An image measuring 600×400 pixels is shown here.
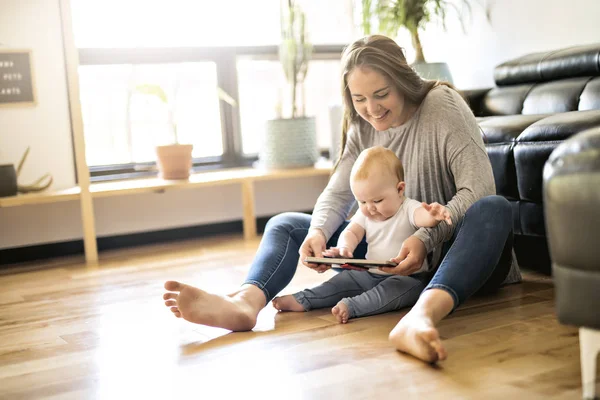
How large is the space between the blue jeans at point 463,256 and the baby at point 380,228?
64mm

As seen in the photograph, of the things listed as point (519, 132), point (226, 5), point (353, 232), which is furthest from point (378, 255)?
point (226, 5)

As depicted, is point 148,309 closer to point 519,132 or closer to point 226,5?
point 519,132

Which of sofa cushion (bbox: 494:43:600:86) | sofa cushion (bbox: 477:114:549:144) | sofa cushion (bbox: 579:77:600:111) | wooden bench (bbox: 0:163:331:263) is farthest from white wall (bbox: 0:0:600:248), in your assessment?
sofa cushion (bbox: 477:114:549:144)

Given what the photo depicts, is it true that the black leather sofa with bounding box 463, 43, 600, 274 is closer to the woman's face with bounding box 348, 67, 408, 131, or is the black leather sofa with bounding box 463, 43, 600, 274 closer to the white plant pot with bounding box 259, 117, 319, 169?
the woman's face with bounding box 348, 67, 408, 131

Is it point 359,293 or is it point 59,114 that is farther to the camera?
point 59,114

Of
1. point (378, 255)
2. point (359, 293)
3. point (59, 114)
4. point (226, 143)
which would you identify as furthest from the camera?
point (226, 143)

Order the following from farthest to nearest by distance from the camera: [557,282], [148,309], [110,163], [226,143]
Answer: [226,143]
[110,163]
[148,309]
[557,282]

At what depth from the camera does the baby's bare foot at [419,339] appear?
4.53 feet

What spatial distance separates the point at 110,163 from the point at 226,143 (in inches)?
25.4

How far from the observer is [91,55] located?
3500mm

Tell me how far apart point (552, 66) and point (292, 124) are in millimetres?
1438

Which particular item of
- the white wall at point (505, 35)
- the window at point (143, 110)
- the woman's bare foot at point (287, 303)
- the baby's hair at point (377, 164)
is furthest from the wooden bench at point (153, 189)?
the baby's hair at point (377, 164)

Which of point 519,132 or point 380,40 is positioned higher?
point 380,40

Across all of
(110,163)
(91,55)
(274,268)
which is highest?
(91,55)
